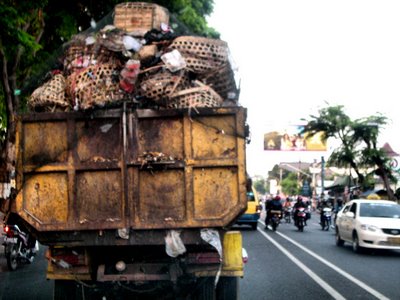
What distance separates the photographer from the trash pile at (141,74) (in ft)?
18.1

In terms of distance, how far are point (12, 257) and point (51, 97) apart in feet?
19.0

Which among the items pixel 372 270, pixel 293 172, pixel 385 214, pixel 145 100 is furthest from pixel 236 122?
pixel 293 172

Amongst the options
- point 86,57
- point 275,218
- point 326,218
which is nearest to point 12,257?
point 86,57

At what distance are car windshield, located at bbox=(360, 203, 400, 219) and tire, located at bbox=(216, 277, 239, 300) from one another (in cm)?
936

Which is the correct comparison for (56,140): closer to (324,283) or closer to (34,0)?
(324,283)

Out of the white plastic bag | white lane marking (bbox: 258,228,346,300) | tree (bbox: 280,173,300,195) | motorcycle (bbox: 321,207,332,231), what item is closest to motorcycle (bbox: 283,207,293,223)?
motorcycle (bbox: 321,207,332,231)

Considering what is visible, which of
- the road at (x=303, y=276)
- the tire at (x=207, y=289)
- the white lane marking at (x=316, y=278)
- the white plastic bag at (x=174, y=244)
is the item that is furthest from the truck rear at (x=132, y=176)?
the white lane marking at (x=316, y=278)

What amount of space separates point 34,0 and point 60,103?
5848 millimetres

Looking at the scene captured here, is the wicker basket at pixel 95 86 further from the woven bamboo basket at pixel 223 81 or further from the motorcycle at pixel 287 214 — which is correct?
the motorcycle at pixel 287 214

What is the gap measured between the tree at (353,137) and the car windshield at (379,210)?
17920 mm

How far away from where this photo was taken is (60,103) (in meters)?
5.70

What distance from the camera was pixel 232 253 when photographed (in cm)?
600

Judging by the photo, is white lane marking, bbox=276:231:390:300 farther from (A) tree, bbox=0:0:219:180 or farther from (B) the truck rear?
(A) tree, bbox=0:0:219:180

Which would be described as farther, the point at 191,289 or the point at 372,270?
the point at 372,270
